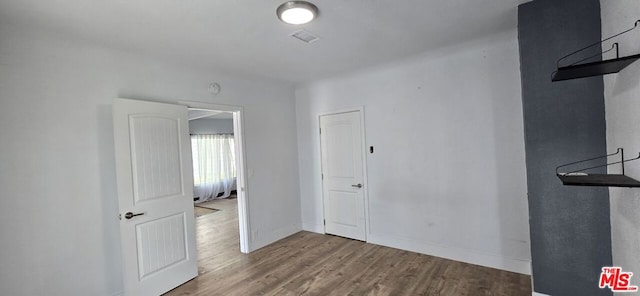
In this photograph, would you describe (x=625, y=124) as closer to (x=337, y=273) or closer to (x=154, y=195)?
(x=337, y=273)

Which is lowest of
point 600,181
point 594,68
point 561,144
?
point 600,181

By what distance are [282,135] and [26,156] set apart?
9.18 ft

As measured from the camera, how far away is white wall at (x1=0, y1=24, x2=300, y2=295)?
6.61 feet

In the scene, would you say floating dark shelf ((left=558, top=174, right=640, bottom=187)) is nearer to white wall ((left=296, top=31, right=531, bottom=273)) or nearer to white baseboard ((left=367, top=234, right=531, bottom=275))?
white wall ((left=296, top=31, right=531, bottom=273))

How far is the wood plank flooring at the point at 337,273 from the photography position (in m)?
2.60

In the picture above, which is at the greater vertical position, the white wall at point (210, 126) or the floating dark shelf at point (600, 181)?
the white wall at point (210, 126)

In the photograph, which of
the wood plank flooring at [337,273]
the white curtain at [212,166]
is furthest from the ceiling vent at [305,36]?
the white curtain at [212,166]

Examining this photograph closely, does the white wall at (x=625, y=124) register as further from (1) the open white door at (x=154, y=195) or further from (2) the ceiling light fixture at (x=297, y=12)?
(1) the open white door at (x=154, y=195)

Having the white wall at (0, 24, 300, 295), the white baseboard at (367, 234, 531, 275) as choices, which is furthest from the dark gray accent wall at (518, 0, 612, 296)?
the white wall at (0, 24, 300, 295)

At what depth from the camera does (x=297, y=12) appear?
1.93m

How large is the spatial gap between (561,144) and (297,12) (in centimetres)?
213

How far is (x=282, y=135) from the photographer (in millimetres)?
4305

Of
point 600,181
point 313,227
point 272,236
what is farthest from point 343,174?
point 600,181

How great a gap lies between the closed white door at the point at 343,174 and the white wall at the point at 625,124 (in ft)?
8.22
